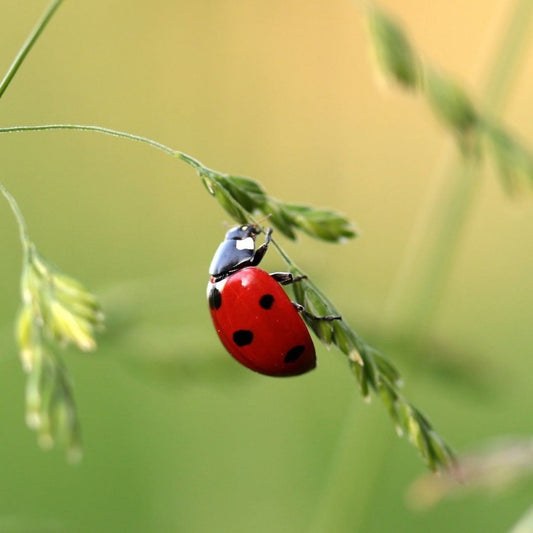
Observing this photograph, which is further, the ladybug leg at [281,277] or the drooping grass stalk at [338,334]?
the ladybug leg at [281,277]

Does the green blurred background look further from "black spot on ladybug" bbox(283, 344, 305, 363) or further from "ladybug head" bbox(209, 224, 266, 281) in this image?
"black spot on ladybug" bbox(283, 344, 305, 363)

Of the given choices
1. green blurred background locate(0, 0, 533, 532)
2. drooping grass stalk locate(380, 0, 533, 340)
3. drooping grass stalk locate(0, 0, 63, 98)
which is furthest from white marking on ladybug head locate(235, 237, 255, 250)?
green blurred background locate(0, 0, 533, 532)

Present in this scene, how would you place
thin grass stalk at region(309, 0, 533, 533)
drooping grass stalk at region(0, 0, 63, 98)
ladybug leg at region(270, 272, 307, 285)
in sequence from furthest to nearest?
thin grass stalk at region(309, 0, 533, 533)
ladybug leg at region(270, 272, 307, 285)
drooping grass stalk at region(0, 0, 63, 98)

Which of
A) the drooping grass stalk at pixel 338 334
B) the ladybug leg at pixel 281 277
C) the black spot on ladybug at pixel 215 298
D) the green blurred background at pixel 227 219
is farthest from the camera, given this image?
the green blurred background at pixel 227 219

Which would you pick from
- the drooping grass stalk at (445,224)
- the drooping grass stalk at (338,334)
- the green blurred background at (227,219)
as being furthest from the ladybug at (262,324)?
the green blurred background at (227,219)

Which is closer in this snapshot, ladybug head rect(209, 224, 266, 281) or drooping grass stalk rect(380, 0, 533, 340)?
ladybug head rect(209, 224, 266, 281)

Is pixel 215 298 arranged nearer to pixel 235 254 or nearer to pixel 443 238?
pixel 235 254

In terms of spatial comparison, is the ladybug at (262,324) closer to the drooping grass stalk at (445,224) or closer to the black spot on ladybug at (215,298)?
the black spot on ladybug at (215,298)
